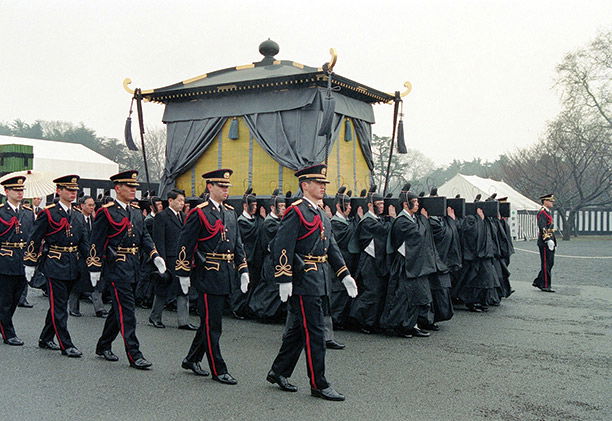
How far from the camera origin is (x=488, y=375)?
17.9 ft

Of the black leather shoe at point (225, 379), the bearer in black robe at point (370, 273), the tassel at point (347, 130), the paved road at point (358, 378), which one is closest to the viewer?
the paved road at point (358, 378)

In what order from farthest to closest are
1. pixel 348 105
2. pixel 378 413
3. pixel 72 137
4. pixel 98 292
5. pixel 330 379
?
pixel 72 137 < pixel 348 105 < pixel 98 292 < pixel 330 379 < pixel 378 413

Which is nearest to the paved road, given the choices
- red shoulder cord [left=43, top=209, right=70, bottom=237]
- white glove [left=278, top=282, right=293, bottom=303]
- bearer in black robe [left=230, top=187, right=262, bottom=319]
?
bearer in black robe [left=230, top=187, right=262, bottom=319]

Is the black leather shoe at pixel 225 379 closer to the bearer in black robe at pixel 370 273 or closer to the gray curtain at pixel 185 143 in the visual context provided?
the bearer in black robe at pixel 370 273

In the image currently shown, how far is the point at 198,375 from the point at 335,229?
3.26 m

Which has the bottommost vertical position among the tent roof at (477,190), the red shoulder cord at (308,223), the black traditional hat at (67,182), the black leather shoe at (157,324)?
the black leather shoe at (157,324)

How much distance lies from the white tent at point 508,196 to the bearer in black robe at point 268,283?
24245 millimetres

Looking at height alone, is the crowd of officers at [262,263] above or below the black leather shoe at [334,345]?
above

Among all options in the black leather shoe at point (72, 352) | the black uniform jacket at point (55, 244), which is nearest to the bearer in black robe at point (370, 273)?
the black leather shoe at point (72, 352)

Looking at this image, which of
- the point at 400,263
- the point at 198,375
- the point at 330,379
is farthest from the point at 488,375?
the point at 198,375

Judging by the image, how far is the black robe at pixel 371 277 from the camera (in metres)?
7.54

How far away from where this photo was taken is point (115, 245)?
18.9ft

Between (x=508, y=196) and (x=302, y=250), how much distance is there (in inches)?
1129

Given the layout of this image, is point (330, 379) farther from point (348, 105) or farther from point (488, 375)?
point (348, 105)
